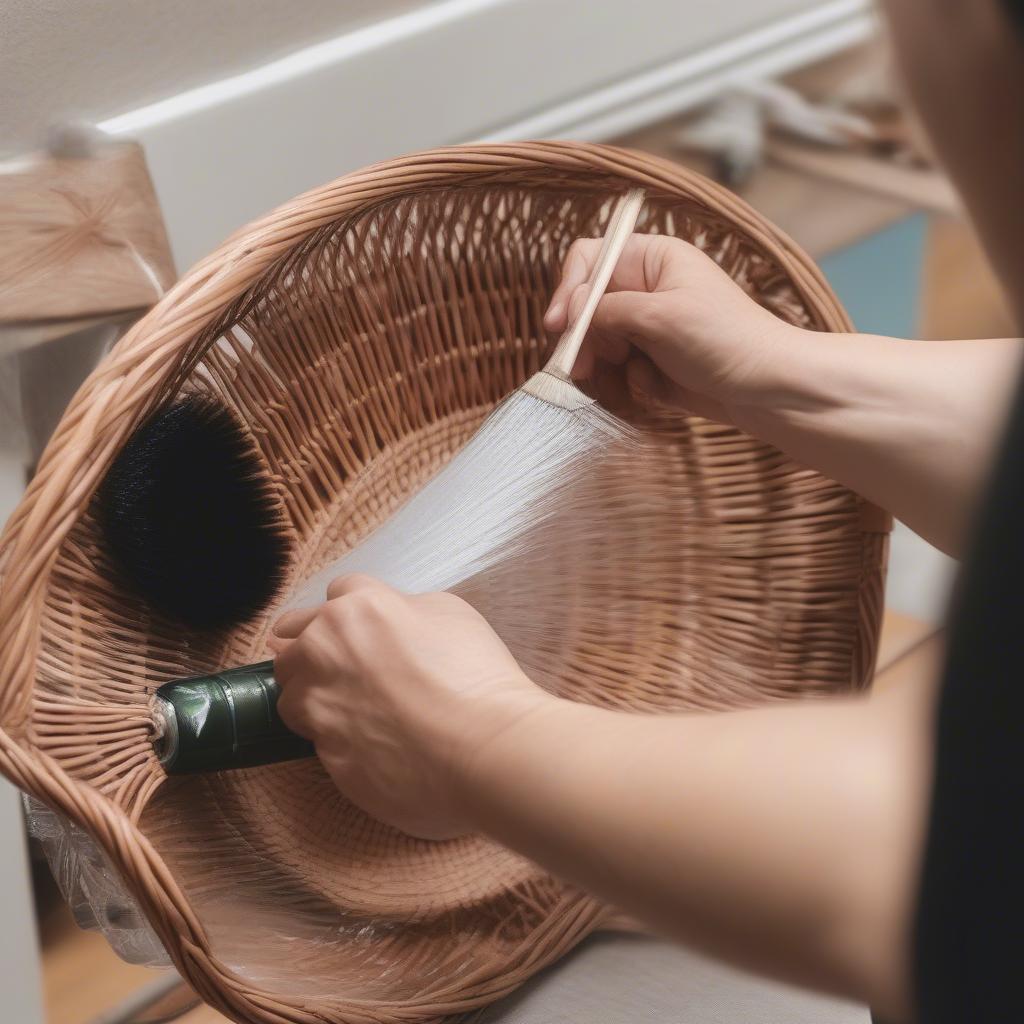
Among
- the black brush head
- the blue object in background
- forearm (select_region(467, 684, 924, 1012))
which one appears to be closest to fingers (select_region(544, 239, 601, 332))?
the black brush head

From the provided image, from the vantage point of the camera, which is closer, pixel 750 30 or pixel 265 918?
pixel 265 918

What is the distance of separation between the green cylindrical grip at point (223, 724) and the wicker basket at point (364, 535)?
0.04 ft

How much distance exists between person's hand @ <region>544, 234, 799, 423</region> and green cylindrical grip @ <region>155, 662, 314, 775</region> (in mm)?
202

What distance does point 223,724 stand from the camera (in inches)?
18.1

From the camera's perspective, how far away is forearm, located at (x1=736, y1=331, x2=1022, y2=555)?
1.60 ft

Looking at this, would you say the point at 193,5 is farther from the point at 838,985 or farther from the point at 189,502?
the point at 838,985

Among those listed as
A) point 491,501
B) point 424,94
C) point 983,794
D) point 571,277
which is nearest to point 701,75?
point 424,94

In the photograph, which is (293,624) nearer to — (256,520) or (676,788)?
(256,520)

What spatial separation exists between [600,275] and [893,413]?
0.13 metres

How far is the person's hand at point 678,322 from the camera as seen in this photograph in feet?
1.72

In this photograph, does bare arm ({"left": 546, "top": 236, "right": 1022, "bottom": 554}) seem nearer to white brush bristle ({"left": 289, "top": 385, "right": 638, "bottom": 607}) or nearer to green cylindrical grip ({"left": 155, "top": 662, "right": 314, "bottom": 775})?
white brush bristle ({"left": 289, "top": 385, "right": 638, "bottom": 607})

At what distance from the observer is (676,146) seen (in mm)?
891

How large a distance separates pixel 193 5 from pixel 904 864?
527mm

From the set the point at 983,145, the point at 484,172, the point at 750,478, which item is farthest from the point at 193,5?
the point at 983,145
